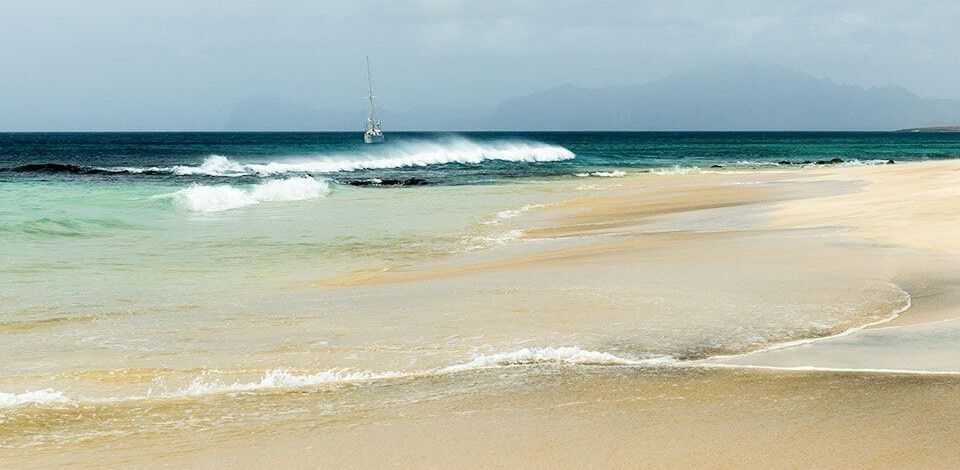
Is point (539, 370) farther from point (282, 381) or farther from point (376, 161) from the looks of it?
point (376, 161)

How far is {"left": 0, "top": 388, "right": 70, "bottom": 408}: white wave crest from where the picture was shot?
5.51m

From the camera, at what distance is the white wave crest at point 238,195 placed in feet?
81.3

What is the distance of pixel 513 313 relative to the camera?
793 cm

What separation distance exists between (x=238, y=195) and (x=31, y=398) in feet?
74.1

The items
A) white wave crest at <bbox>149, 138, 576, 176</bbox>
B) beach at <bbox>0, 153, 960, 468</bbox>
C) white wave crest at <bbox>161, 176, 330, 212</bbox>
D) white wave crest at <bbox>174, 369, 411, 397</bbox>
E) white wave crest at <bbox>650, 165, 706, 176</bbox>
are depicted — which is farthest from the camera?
white wave crest at <bbox>149, 138, 576, 176</bbox>

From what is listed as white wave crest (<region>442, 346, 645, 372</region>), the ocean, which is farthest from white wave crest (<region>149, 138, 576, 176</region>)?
white wave crest (<region>442, 346, 645, 372</region>)

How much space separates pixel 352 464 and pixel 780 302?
5047 mm

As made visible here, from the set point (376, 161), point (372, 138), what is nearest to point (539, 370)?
point (376, 161)

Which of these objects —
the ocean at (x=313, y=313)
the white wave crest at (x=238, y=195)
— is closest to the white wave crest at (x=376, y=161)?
the white wave crest at (x=238, y=195)

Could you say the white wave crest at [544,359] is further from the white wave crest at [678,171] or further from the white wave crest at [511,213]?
the white wave crest at [678,171]

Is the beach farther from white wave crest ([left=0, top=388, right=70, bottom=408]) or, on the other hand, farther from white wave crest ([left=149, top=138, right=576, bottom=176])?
white wave crest ([left=149, top=138, right=576, bottom=176])

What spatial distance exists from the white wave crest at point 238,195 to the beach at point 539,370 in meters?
14.5

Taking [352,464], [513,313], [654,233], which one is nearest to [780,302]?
[513,313]

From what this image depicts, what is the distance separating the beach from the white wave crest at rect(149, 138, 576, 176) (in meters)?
40.9
